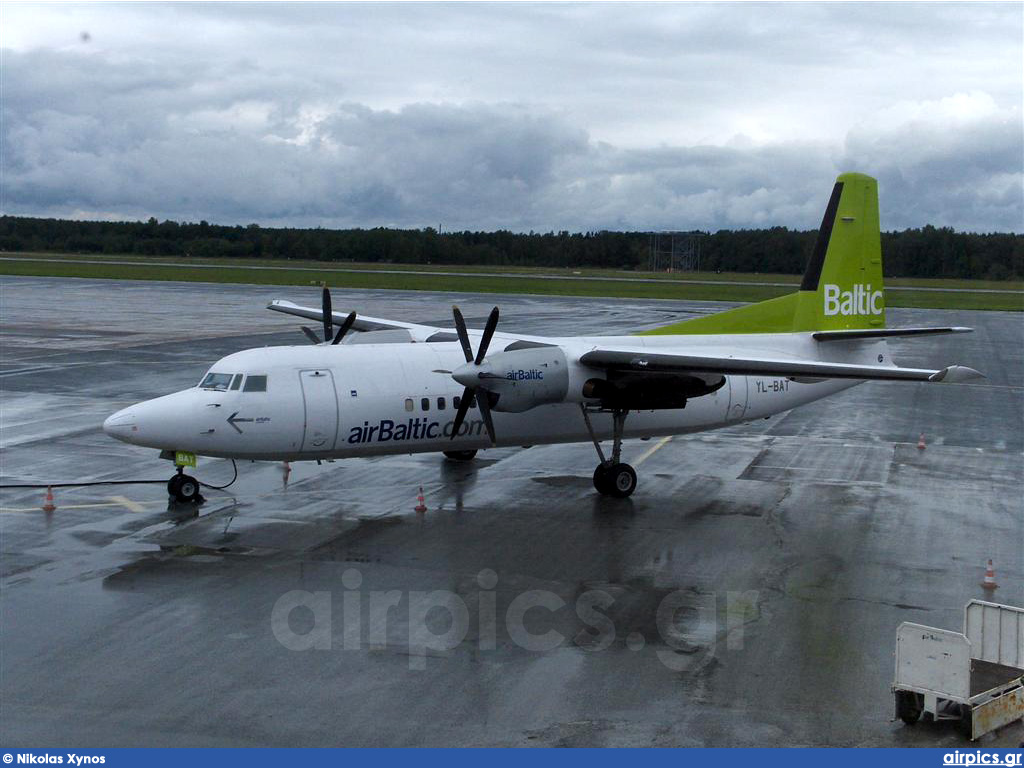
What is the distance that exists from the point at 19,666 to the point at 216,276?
102556 millimetres

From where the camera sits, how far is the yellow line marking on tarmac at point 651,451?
85.5ft

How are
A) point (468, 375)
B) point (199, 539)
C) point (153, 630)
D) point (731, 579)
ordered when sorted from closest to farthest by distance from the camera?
point (153, 630), point (731, 579), point (199, 539), point (468, 375)

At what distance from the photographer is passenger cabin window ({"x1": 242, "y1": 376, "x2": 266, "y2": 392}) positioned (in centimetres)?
1975

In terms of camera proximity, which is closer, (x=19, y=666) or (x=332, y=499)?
(x=19, y=666)

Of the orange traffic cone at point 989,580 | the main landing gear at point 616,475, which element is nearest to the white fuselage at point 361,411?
the main landing gear at point 616,475

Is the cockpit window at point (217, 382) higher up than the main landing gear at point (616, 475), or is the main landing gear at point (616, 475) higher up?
the cockpit window at point (217, 382)

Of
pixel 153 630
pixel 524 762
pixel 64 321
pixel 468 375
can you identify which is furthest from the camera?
pixel 64 321

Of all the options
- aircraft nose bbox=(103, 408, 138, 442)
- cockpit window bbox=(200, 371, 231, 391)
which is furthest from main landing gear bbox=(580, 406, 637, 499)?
aircraft nose bbox=(103, 408, 138, 442)

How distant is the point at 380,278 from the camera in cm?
11575

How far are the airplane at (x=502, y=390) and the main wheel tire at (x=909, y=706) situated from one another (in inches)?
271

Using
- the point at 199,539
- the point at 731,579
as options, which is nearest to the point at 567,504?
the point at 731,579

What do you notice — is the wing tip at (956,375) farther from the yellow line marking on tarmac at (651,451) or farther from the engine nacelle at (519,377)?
the yellow line marking on tarmac at (651,451)

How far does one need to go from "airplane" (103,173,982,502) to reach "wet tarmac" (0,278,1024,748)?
54.5 inches

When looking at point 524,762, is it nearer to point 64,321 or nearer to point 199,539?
point 199,539
